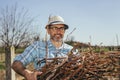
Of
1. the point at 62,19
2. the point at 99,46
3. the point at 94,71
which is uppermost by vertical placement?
the point at 62,19

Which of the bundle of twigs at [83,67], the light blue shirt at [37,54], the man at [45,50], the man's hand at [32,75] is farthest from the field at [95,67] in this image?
the light blue shirt at [37,54]

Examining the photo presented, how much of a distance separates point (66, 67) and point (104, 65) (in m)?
0.41

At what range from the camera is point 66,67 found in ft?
10.7

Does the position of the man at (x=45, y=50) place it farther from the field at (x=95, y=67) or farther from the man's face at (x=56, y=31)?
the field at (x=95, y=67)

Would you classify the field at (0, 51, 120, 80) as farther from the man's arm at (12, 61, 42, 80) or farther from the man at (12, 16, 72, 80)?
the man at (12, 16, 72, 80)

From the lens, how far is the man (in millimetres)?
3656

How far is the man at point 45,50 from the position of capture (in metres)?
3.66

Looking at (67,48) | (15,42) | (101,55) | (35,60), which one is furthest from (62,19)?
(15,42)

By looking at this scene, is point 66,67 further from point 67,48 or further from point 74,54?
point 67,48

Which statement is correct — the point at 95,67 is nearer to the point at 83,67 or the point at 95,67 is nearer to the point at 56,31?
the point at 83,67

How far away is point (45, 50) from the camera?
3945 mm

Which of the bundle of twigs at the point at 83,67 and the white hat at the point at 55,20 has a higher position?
the white hat at the point at 55,20

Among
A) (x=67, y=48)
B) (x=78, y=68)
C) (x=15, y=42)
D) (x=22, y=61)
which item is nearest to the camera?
(x=78, y=68)

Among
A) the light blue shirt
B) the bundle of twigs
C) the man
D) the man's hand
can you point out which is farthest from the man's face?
the man's hand
